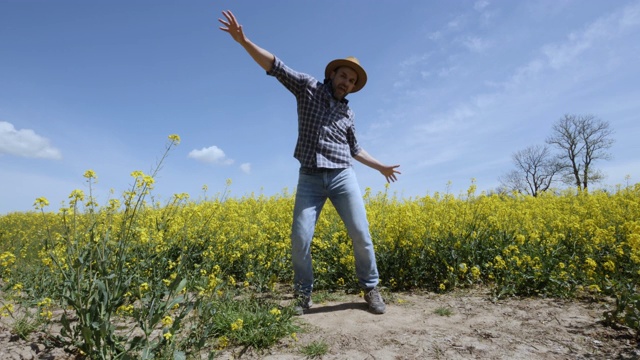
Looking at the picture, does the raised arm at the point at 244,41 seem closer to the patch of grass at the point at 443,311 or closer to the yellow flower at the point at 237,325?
the yellow flower at the point at 237,325

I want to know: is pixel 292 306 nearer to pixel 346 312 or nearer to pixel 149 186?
pixel 346 312

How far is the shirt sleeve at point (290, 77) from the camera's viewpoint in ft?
10.0

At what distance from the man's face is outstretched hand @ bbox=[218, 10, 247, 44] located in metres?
0.88

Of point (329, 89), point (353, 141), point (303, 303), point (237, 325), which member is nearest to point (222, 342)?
point (237, 325)

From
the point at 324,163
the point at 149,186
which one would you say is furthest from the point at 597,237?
the point at 149,186

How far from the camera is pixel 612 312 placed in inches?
107

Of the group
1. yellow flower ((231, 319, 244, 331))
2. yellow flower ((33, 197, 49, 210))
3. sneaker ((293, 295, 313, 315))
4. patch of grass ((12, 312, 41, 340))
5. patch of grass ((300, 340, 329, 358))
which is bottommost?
patch of grass ((300, 340, 329, 358))

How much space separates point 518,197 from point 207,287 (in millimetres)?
6822

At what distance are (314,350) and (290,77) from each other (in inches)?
83.6

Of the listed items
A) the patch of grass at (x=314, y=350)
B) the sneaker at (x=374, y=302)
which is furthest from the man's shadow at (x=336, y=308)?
the patch of grass at (x=314, y=350)

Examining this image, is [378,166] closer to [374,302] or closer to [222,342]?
[374,302]

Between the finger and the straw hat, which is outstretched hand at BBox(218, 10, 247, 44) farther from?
the straw hat

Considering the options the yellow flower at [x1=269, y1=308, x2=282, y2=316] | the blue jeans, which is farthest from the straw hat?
the yellow flower at [x1=269, y1=308, x2=282, y2=316]

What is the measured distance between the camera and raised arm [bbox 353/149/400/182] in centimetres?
363
